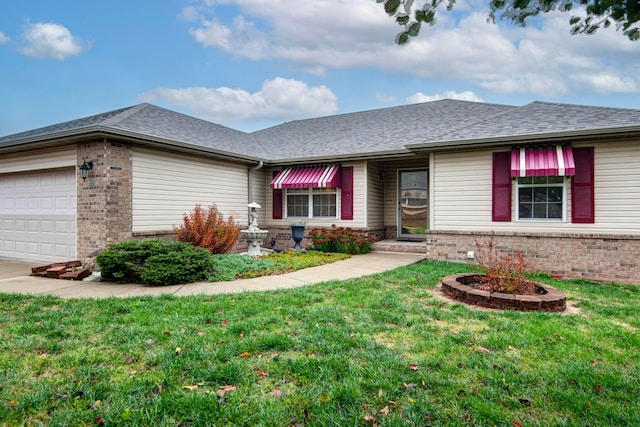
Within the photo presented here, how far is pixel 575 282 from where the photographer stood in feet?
25.8

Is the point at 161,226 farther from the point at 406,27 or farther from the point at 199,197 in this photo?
the point at 406,27

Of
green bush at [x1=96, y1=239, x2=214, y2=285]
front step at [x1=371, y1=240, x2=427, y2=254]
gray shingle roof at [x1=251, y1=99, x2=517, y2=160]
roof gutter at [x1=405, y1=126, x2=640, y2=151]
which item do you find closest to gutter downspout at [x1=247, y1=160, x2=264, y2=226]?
gray shingle roof at [x1=251, y1=99, x2=517, y2=160]

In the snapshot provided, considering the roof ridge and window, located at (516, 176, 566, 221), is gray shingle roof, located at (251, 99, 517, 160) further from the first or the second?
the roof ridge

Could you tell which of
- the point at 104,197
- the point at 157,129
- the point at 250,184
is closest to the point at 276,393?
the point at 104,197

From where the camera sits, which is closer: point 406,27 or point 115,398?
point 406,27

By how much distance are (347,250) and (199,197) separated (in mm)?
4816

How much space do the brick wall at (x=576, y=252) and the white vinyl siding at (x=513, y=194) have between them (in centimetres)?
19

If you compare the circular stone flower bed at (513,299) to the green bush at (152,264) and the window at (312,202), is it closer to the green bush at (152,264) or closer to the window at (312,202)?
the green bush at (152,264)

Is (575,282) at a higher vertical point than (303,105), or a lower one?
lower

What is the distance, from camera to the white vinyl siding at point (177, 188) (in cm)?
940

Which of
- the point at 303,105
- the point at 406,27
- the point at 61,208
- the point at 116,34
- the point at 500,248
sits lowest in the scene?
the point at 500,248

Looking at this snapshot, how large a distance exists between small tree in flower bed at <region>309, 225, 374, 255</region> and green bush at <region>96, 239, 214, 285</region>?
17.2 ft

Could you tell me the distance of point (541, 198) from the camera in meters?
9.05

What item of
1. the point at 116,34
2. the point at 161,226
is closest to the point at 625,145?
the point at 161,226
